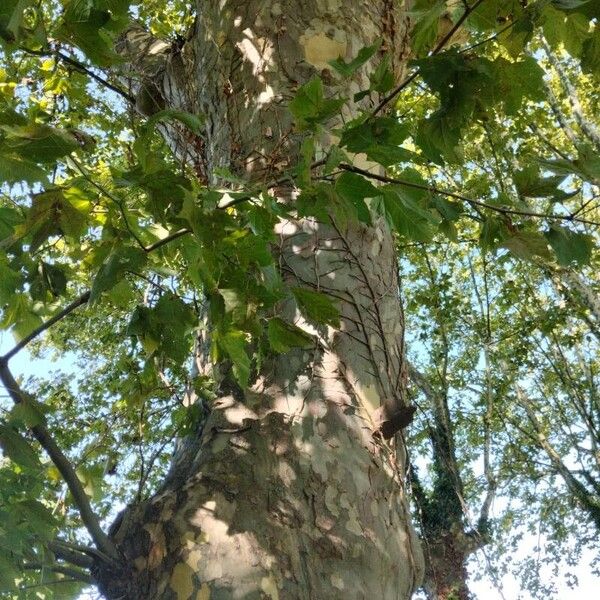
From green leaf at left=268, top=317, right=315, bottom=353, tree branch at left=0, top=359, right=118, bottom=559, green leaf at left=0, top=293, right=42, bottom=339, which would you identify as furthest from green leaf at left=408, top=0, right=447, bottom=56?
green leaf at left=0, top=293, right=42, bottom=339

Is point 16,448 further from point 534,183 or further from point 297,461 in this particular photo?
point 534,183

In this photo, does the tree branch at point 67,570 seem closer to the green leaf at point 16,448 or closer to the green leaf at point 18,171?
the green leaf at point 16,448

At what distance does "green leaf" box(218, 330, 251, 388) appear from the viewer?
1424mm

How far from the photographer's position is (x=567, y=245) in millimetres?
1426

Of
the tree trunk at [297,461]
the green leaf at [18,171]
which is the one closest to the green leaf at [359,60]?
the tree trunk at [297,461]

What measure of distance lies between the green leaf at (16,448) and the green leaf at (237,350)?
0.54 m

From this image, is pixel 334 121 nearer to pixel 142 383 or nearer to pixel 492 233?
pixel 492 233

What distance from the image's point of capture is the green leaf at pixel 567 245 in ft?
4.63

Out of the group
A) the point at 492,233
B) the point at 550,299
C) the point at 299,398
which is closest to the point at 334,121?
the point at 492,233

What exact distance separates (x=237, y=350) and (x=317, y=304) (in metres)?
0.21

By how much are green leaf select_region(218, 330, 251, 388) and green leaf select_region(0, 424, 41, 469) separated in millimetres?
544

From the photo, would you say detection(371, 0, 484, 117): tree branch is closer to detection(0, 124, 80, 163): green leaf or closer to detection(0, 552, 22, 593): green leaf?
detection(0, 124, 80, 163): green leaf

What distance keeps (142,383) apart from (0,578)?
0.79 metres

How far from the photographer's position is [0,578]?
148 cm
